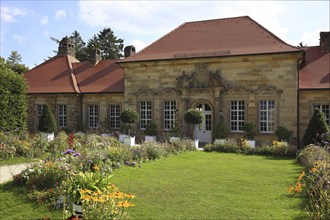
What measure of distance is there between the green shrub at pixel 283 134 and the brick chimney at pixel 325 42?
245 inches

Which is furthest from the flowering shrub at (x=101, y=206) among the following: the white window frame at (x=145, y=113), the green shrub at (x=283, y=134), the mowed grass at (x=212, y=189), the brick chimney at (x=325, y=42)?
the brick chimney at (x=325, y=42)

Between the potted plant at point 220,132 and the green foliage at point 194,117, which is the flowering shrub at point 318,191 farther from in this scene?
the potted plant at point 220,132

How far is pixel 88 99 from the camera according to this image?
23.5 metres

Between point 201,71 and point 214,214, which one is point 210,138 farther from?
point 214,214

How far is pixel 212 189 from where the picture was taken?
8.23 meters

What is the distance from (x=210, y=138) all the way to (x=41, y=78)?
14.3m

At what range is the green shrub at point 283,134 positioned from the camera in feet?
57.3

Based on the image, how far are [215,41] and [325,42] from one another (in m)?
6.72

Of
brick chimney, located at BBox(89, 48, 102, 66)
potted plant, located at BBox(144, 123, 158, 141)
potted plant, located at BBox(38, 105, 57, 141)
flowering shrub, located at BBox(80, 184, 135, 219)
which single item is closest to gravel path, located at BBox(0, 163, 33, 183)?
flowering shrub, located at BBox(80, 184, 135, 219)

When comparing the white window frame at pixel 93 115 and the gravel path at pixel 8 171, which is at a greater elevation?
the white window frame at pixel 93 115

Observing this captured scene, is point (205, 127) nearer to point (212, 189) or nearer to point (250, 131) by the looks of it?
point (250, 131)

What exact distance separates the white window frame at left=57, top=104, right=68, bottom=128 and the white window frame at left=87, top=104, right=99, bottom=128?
1786 millimetres

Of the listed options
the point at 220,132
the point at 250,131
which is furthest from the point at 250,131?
the point at 220,132

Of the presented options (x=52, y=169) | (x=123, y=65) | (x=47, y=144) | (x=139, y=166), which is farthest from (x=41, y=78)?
(x=52, y=169)
